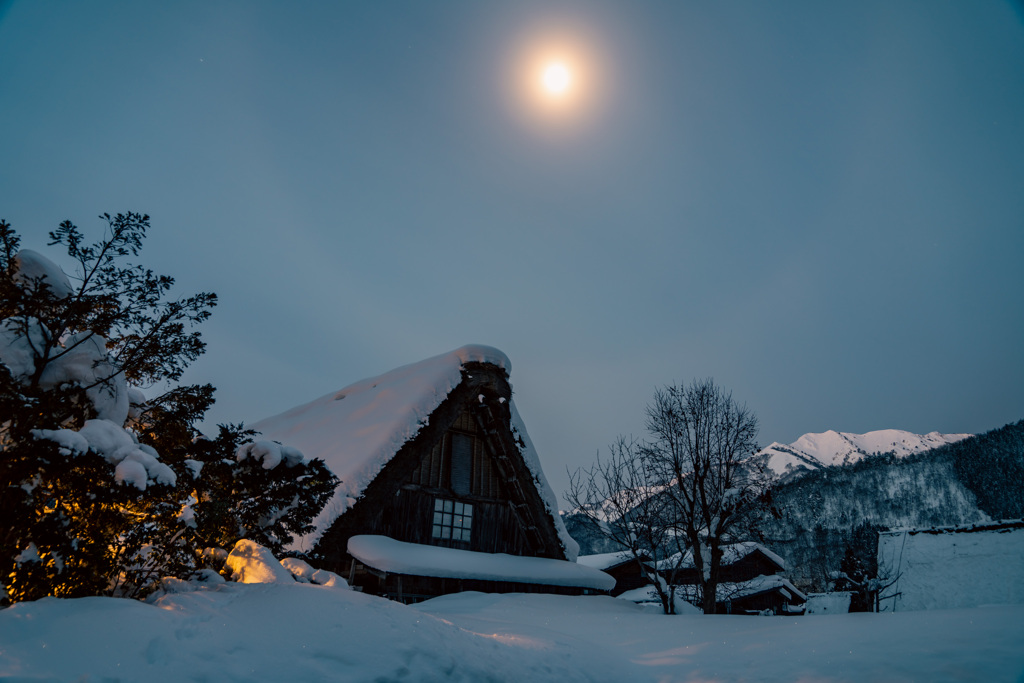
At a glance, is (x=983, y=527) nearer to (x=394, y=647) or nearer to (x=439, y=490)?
(x=439, y=490)

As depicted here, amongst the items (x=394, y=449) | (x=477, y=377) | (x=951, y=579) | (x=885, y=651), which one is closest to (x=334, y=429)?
(x=394, y=449)

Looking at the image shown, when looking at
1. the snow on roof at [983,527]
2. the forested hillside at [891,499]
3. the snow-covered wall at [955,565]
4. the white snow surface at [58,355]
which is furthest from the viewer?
the forested hillside at [891,499]

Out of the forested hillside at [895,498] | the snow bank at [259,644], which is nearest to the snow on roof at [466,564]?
the snow bank at [259,644]

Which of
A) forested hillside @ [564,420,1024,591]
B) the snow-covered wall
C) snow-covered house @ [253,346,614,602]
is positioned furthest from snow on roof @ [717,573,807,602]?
forested hillside @ [564,420,1024,591]

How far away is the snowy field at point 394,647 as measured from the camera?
327 cm

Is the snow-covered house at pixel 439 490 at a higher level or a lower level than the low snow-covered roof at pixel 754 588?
higher

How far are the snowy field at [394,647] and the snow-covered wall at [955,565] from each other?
14.0m

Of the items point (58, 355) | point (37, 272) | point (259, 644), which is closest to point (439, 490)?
point (58, 355)

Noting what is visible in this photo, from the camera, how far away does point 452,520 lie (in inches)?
496

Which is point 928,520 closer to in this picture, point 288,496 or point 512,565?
point 512,565

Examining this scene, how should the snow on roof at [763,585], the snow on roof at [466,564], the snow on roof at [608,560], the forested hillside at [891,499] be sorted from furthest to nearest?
1. the forested hillside at [891,499]
2. the snow on roof at [608,560]
3. the snow on roof at [763,585]
4. the snow on roof at [466,564]

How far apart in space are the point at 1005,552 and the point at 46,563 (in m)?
22.5

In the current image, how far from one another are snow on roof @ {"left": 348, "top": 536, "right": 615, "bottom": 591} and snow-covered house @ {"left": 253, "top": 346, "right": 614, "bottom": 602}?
0.03 metres

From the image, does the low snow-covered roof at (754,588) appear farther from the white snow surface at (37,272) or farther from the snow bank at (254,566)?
the white snow surface at (37,272)
